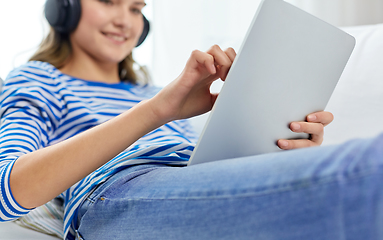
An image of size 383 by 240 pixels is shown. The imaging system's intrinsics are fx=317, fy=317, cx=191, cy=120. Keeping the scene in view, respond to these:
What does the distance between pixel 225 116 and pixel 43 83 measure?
62cm

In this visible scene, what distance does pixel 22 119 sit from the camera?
2.50 ft

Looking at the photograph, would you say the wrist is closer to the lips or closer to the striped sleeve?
the striped sleeve

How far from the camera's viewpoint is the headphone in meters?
1.01

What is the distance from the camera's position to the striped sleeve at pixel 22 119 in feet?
1.93

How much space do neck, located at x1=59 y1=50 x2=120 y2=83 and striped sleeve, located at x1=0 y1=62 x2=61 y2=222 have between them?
16cm

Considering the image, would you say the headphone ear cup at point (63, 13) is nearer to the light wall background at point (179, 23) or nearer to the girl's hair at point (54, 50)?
the girl's hair at point (54, 50)

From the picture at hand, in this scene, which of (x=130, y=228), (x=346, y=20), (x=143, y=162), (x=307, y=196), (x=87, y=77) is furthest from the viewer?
(x=346, y=20)

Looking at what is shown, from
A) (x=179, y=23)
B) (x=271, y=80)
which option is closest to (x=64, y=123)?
(x=271, y=80)

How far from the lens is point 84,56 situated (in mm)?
1141

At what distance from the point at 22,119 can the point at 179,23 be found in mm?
1209

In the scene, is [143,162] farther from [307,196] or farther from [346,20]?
[346,20]

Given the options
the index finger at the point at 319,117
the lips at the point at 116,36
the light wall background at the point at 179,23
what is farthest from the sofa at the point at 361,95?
the lips at the point at 116,36

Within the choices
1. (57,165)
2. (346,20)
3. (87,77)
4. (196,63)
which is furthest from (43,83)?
(346,20)

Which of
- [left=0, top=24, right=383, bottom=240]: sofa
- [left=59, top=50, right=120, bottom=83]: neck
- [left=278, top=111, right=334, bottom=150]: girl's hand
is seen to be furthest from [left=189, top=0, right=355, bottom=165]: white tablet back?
[left=59, top=50, right=120, bottom=83]: neck
